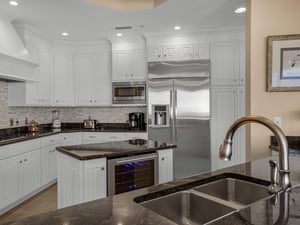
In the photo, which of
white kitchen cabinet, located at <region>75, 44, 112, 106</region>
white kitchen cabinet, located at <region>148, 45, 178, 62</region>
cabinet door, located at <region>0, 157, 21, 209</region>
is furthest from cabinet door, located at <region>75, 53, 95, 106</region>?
cabinet door, located at <region>0, 157, 21, 209</region>

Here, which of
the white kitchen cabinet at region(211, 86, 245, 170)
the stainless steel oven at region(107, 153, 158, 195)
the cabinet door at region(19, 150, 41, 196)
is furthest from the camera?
the white kitchen cabinet at region(211, 86, 245, 170)

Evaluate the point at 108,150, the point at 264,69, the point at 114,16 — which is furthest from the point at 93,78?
the point at 264,69

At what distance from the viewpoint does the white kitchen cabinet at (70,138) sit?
461 centimetres

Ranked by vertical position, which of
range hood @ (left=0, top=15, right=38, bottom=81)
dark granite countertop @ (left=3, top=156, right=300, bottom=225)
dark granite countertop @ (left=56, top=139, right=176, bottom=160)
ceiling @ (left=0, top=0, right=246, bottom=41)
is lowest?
dark granite countertop @ (left=56, top=139, right=176, bottom=160)

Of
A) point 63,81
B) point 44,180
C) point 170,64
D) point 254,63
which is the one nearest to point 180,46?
point 170,64

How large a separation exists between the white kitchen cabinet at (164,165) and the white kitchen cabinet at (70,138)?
7.82 ft

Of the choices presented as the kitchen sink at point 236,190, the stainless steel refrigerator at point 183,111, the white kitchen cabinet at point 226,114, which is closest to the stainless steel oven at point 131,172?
the kitchen sink at point 236,190

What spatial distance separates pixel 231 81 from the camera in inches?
166

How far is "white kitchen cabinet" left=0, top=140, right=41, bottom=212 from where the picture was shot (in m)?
3.11

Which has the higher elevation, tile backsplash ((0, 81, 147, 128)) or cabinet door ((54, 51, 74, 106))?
cabinet door ((54, 51, 74, 106))

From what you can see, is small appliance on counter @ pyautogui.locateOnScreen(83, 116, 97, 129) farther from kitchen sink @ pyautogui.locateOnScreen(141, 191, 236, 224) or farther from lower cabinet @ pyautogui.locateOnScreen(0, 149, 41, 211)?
kitchen sink @ pyautogui.locateOnScreen(141, 191, 236, 224)

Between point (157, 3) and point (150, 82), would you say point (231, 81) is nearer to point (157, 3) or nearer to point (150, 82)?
point (150, 82)

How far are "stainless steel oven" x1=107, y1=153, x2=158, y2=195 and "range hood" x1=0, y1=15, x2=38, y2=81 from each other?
2149 mm

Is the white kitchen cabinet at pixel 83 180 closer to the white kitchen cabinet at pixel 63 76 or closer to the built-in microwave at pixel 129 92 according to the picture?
the built-in microwave at pixel 129 92
